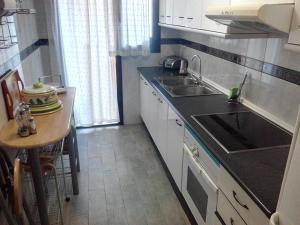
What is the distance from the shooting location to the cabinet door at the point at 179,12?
7.93 feet

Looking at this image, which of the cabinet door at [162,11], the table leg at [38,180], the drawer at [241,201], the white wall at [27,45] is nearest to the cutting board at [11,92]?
the white wall at [27,45]

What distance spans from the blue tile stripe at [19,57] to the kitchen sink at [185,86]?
4.45 ft

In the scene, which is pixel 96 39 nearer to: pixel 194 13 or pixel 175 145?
pixel 194 13

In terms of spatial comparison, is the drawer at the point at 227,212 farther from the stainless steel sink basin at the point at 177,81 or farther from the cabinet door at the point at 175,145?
the stainless steel sink basin at the point at 177,81

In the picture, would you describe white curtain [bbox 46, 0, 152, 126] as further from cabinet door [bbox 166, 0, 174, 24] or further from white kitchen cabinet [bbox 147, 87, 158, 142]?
white kitchen cabinet [bbox 147, 87, 158, 142]

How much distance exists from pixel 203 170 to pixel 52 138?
0.96 metres

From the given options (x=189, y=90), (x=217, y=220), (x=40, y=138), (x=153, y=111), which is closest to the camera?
(x=217, y=220)

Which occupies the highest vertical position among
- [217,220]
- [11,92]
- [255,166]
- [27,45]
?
[27,45]

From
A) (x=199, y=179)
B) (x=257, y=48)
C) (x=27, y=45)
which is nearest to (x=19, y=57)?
(x=27, y=45)

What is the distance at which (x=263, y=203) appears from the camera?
1023mm

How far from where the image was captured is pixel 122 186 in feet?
8.25

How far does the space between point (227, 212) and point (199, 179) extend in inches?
14.8

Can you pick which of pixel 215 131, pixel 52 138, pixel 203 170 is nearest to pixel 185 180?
pixel 203 170

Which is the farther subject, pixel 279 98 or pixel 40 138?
pixel 279 98
